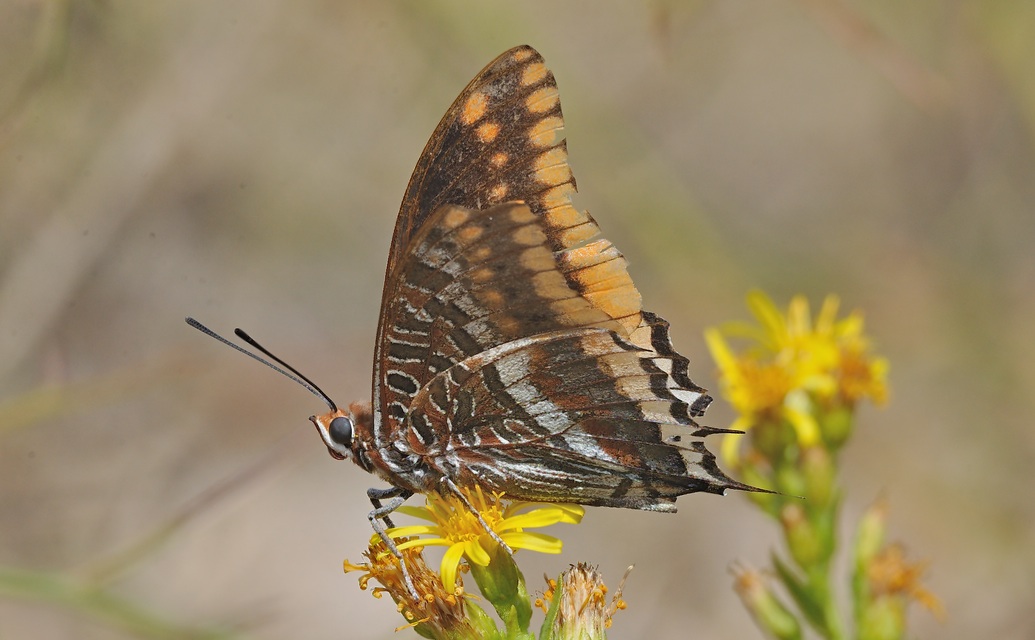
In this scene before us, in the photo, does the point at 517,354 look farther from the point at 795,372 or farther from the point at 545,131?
the point at 795,372

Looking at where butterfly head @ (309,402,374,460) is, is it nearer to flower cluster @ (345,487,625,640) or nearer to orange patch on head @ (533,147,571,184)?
flower cluster @ (345,487,625,640)

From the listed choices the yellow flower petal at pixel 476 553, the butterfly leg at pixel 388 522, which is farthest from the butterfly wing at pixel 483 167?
the yellow flower petal at pixel 476 553

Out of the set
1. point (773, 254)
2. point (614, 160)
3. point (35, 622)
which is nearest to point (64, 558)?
point (35, 622)

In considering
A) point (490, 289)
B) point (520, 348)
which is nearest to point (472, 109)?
point (490, 289)

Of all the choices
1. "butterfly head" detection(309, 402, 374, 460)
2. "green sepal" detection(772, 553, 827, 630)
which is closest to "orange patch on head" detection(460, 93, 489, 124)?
"butterfly head" detection(309, 402, 374, 460)

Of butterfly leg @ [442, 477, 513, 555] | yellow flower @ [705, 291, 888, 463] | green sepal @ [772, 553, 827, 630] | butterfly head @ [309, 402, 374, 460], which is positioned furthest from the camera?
yellow flower @ [705, 291, 888, 463]

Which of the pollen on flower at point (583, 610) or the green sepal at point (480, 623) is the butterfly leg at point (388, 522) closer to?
the green sepal at point (480, 623)

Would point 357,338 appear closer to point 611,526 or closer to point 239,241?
point 239,241
